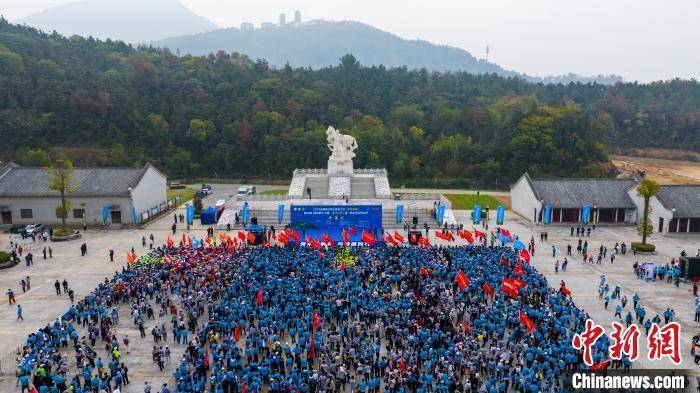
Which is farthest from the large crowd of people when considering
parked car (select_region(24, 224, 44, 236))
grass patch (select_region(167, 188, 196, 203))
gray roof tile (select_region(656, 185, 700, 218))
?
grass patch (select_region(167, 188, 196, 203))

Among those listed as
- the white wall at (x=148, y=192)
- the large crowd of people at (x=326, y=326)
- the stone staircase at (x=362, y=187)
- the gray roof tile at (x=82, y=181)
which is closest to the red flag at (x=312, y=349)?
the large crowd of people at (x=326, y=326)

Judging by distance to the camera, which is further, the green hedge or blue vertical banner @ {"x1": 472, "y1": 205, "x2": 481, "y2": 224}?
blue vertical banner @ {"x1": 472, "y1": 205, "x2": 481, "y2": 224}

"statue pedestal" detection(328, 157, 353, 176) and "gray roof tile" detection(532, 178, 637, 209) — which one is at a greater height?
"statue pedestal" detection(328, 157, 353, 176)

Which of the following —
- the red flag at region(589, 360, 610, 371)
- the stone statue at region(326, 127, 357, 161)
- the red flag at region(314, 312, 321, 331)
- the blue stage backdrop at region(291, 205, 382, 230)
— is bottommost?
the red flag at region(589, 360, 610, 371)

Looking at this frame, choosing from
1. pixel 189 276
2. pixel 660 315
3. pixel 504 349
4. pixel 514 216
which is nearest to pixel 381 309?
pixel 504 349

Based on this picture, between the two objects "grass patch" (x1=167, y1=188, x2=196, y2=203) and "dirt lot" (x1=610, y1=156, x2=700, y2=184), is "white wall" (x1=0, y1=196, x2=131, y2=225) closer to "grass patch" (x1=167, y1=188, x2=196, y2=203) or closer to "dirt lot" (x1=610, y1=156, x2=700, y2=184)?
"grass patch" (x1=167, y1=188, x2=196, y2=203)

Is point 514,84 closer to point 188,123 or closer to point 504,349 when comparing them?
point 188,123

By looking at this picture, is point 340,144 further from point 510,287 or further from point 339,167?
point 510,287
